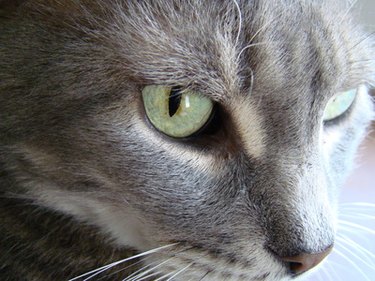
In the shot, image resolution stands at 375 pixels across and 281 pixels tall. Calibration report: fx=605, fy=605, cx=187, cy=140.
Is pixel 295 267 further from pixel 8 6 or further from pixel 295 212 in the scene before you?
pixel 8 6

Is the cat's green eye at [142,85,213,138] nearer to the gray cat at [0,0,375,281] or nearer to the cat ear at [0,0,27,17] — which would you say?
the gray cat at [0,0,375,281]

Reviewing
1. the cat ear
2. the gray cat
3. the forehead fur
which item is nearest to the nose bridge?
the gray cat

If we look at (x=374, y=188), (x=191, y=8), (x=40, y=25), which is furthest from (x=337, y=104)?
(x=374, y=188)

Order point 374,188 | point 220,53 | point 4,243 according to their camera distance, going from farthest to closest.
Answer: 1. point 374,188
2. point 4,243
3. point 220,53

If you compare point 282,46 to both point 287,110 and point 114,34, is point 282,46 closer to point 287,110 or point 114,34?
point 287,110

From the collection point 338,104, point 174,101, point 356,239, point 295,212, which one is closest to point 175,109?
point 174,101

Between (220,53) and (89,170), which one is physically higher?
(220,53)
